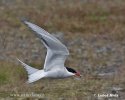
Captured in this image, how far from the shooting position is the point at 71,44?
18609mm

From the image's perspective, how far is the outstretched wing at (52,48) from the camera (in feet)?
34.5

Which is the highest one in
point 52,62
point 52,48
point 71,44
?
point 71,44

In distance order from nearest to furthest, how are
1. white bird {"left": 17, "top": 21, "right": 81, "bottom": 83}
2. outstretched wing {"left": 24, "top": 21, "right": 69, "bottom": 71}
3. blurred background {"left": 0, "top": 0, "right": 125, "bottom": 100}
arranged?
outstretched wing {"left": 24, "top": 21, "right": 69, "bottom": 71}
white bird {"left": 17, "top": 21, "right": 81, "bottom": 83}
blurred background {"left": 0, "top": 0, "right": 125, "bottom": 100}

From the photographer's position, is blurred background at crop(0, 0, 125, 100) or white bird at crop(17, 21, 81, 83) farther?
blurred background at crop(0, 0, 125, 100)

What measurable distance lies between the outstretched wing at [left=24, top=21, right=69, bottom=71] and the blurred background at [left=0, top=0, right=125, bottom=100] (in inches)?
19.1

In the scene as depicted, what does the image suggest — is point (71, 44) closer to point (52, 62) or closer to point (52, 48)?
point (52, 62)

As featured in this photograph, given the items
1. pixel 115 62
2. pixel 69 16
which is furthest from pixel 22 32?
pixel 115 62

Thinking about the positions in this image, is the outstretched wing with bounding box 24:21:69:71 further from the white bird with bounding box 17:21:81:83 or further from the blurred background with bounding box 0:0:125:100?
the blurred background with bounding box 0:0:125:100

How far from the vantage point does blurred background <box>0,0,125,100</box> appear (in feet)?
37.9

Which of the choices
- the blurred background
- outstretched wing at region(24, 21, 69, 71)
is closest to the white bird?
outstretched wing at region(24, 21, 69, 71)

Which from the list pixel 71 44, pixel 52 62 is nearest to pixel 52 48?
pixel 52 62

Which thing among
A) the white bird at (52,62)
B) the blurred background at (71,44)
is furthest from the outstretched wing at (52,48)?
the blurred background at (71,44)

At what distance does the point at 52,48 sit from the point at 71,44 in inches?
307

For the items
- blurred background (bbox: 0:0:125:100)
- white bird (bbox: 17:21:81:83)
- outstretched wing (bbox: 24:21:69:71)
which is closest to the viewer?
outstretched wing (bbox: 24:21:69:71)
